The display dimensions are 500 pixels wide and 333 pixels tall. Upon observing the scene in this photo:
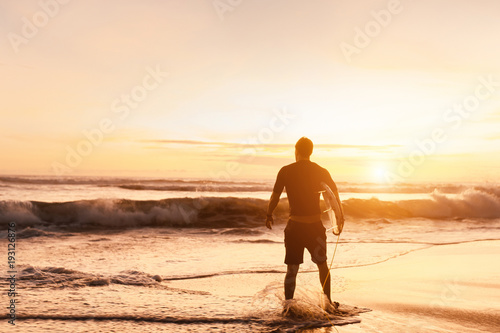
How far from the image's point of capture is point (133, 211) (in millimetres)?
20797

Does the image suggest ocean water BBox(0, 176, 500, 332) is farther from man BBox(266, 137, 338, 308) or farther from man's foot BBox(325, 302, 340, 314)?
man BBox(266, 137, 338, 308)

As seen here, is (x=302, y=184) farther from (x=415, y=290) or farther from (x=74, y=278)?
(x=74, y=278)

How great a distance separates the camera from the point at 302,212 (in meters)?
5.54

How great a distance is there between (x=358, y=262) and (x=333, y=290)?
2895mm

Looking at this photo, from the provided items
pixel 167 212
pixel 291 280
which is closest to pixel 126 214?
pixel 167 212

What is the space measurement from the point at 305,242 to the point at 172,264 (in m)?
4.71

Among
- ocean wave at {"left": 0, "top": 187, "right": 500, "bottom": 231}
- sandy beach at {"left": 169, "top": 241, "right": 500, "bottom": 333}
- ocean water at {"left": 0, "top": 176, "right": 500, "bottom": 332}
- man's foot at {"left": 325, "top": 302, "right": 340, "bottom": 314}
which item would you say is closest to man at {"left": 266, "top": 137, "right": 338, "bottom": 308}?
man's foot at {"left": 325, "top": 302, "right": 340, "bottom": 314}

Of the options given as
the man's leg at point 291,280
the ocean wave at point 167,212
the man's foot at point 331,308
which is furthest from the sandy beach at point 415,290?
the ocean wave at point 167,212

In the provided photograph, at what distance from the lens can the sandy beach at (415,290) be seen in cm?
534

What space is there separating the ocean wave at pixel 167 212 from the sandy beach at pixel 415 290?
34.2ft

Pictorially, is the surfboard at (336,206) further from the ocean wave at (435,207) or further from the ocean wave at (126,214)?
the ocean wave at (435,207)

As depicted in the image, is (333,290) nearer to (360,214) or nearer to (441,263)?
(441,263)

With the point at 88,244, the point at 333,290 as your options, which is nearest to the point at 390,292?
the point at 333,290

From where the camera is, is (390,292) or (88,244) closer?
(390,292)
